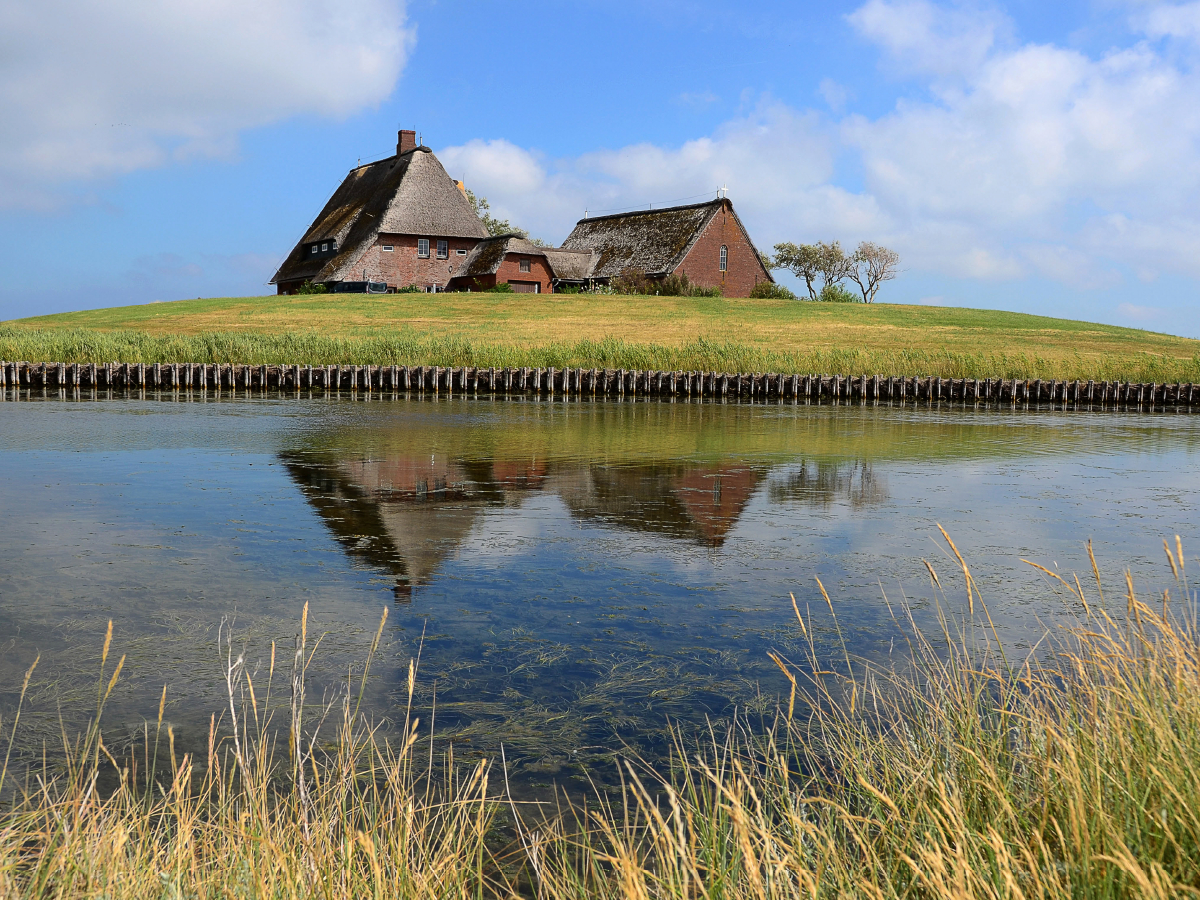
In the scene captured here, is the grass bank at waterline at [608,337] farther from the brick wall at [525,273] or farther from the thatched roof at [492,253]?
the thatched roof at [492,253]

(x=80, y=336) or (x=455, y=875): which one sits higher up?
(x=80, y=336)

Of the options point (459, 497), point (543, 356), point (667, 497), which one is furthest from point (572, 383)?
point (459, 497)

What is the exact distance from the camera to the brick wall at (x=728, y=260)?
62.8 meters

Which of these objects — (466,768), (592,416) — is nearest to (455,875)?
(466,768)

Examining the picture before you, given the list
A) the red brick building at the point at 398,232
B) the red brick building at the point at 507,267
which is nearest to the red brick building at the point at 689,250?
the red brick building at the point at 507,267

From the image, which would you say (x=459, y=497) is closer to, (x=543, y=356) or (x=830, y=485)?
(x=830, y=485)

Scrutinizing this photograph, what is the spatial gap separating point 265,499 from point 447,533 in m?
2.71

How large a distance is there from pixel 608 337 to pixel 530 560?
28.1m

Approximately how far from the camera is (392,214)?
6312cm

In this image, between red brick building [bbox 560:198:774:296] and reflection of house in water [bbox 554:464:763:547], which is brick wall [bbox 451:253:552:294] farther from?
reflection of house in water [bbox 554:464:763:547]

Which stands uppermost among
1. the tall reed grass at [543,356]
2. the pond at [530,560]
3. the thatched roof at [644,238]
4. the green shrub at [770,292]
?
the thatched roof at [644,238]

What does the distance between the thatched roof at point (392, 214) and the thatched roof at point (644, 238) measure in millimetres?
8685

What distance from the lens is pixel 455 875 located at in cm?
259

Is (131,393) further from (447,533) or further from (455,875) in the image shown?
(455,875)
